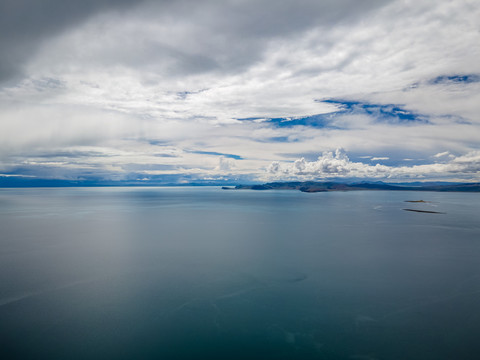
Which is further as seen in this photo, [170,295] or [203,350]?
[170,295]

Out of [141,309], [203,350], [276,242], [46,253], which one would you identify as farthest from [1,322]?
[276,242]

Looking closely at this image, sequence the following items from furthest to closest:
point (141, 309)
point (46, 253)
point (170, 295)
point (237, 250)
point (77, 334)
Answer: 1. point (237, 250)
2. point (46, 253)
3. point (170, 295)
4. point (141, 309)
5. point (77, 334)

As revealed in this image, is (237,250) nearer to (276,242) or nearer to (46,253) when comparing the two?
(276,242)

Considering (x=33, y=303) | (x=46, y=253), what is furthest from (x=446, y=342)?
(x=46, y=253)

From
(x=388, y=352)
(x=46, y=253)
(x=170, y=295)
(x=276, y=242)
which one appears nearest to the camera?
(x=388, y=352)

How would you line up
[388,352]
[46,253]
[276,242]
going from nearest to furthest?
[388,352] → [46,253] → [276,242]

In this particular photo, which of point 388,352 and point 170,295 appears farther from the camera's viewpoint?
point 170,295

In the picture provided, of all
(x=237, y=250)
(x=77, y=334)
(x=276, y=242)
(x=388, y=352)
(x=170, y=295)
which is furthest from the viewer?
(x=276, y=242)

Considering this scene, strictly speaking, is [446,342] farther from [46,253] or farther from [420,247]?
[46,253]
